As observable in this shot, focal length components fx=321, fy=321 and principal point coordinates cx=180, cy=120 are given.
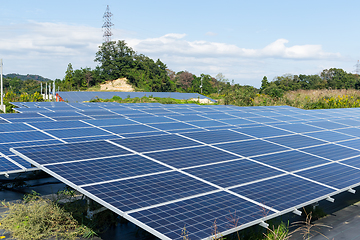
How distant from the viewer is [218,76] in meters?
111

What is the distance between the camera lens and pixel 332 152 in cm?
1166

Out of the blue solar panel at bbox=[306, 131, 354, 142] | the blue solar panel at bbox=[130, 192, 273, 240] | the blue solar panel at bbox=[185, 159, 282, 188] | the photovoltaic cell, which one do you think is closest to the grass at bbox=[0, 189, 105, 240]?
the blue solar panel at bbox=[130, 192, 273, 240]

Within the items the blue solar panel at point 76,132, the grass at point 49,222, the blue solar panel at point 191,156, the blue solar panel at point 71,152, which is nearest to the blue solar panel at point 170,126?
the blue solar panel at point 76,132

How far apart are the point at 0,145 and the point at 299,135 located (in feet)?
41.0

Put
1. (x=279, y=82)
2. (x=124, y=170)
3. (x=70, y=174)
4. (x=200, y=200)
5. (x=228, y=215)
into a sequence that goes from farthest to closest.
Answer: (x=279, y=82) < (x=124, y=170) < (x=70, y=174) < (x=200, y=200) < (x=228, y=215)

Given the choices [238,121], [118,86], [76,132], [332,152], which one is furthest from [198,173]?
[118,86]

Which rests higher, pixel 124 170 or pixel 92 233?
pixel 124 170

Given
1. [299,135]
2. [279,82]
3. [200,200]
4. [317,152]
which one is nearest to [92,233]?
[200,200]

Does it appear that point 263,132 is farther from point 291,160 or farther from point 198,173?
point 198,173

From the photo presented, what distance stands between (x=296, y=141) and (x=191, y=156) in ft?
18.5

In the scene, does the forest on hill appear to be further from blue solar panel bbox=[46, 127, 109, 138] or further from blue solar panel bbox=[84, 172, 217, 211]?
blue solar panel bbox=[84, 172, 217, 211]

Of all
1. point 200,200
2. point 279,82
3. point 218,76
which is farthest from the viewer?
point 218,76

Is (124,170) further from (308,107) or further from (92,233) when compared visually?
(308,107)

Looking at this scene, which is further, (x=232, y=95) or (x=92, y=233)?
(x=232, y=95)
